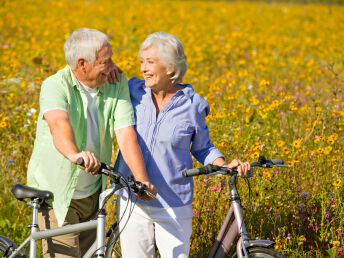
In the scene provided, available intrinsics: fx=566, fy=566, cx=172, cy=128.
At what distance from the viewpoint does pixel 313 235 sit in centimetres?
382

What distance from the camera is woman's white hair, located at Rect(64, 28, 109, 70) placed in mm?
2648

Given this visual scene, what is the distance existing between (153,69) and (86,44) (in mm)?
352

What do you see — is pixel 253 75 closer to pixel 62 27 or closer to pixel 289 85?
pixel 289 85

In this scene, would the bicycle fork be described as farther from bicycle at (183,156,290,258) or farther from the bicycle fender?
the bicycle fender

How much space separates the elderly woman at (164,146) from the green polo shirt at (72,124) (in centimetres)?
13

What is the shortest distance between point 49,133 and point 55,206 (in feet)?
1.20

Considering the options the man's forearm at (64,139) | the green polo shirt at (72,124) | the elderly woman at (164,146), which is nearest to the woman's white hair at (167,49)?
the elderly woman at (164,146)

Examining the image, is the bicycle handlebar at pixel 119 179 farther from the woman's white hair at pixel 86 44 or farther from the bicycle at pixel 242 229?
the woman's white hair at pixel 86 44

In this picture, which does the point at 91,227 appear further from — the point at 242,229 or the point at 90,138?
the point at 242,229

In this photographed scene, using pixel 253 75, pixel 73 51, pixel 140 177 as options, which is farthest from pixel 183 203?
pixel 253 75

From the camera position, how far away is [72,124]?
8.99 feet

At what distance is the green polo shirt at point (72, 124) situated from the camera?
8.95 feet

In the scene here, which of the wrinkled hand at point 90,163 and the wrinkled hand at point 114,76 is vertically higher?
the wrinkled hand at point 114,76

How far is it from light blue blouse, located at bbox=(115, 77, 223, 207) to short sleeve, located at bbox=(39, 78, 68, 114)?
400 mm
